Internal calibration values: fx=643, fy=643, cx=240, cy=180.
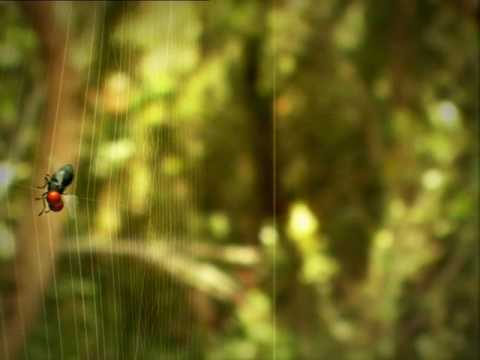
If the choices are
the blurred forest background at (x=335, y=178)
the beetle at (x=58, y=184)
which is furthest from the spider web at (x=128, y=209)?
the blurred forest background at (x=335, y=178)

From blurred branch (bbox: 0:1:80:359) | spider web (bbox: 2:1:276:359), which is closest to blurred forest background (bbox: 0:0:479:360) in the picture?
spider web (bbox: 2:1:276:359)

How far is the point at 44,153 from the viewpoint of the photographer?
2.67ft

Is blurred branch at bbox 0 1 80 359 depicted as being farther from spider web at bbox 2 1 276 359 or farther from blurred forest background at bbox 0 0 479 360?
blurred forest background at bbox 0 0 479 360

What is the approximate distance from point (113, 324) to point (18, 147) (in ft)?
2.42

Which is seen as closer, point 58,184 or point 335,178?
point 58,184

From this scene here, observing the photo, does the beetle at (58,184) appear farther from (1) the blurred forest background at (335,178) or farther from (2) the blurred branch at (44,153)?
(1) the blurred forest background at (335,178)

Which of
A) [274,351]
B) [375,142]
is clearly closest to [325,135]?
[375,142]

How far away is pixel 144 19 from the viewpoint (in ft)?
4.04

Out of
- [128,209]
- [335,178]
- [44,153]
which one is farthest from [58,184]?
[335,178]

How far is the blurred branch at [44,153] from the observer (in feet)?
2.98

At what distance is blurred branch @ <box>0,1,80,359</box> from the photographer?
2.98 feet

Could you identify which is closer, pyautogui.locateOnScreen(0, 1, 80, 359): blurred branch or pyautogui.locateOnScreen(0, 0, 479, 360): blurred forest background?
pyautogui.locateOnScreen(0, 1, 80, 359): blurred branch

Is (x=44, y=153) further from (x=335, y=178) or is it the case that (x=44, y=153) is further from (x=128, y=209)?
(x=335, y=178)

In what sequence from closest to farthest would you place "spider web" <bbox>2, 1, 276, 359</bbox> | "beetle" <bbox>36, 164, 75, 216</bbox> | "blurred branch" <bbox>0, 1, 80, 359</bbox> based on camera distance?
"beetle" <bbox>36, 164, 75, 216</bbox> < "spider web" <bbox>2, 1, 276, 359</bbox> < "blurred branch" <bbox>0, 1, 80, 359</bbox>
